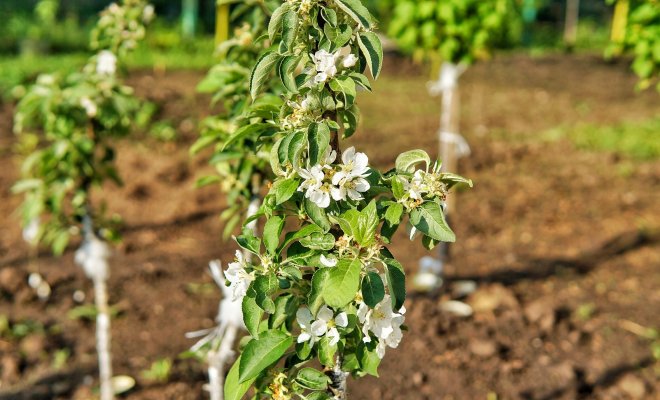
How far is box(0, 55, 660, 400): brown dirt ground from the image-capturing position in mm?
3650

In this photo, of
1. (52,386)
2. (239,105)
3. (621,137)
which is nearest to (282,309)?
(239,105)

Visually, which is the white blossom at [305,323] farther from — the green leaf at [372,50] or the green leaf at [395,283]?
the green leaf at [372,50]

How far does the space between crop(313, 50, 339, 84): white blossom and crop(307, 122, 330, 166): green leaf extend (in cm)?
10

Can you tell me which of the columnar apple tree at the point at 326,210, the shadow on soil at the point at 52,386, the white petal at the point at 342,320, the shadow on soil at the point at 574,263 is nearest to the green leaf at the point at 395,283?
the columnar apple tree at the point at 326,210

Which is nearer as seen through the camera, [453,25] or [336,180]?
[336,180]

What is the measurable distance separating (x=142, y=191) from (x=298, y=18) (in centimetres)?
461

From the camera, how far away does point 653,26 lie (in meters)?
2.95

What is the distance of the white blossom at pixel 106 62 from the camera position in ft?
9.49

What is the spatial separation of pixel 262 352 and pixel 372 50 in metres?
0.72

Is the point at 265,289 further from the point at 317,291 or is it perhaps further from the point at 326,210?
the point at 326,210

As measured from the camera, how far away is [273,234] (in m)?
1.74

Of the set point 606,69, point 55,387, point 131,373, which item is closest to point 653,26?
point 131,373

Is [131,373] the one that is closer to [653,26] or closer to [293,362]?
[293,362]

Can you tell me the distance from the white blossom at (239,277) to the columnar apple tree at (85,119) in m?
1.41
